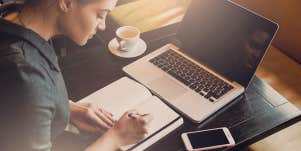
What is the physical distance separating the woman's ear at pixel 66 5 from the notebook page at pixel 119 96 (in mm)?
306

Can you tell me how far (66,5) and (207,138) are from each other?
0.47 m

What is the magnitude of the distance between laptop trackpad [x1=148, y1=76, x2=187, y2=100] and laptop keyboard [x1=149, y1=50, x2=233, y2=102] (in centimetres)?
3

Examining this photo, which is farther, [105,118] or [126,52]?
[126,52]

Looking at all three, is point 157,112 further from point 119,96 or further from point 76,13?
point 76,13

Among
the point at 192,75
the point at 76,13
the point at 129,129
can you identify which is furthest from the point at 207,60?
the point at 76,13

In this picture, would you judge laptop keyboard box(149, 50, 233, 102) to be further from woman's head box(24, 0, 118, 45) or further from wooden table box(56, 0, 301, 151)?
woman's head box(24, 0, 118, 45)

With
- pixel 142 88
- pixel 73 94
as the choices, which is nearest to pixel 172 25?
pixel 142 88

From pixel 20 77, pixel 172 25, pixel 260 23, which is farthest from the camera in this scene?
pixel 172 25

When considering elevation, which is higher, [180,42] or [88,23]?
[88,23]

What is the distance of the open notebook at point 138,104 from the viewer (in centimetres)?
99

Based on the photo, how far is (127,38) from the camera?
4.02 ft

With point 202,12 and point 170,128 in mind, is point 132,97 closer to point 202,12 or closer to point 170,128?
point 170,128

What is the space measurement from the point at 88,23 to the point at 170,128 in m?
0.34

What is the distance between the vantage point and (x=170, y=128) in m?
1.00
